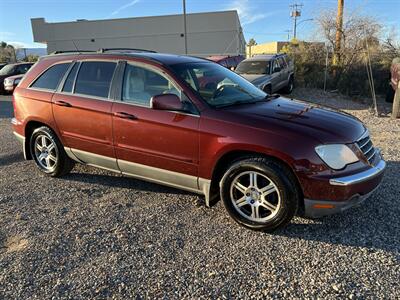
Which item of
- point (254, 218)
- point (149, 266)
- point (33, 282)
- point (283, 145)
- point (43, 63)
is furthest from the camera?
point (43, 63)

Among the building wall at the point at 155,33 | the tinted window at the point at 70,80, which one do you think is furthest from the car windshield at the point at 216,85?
the building wall at the point at 155,33

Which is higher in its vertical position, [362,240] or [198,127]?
[198,127]

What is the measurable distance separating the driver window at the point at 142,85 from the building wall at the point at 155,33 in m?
37.5

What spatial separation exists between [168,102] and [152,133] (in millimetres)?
449

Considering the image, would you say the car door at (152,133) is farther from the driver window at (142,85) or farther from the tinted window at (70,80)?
the tinted window at (70,80)

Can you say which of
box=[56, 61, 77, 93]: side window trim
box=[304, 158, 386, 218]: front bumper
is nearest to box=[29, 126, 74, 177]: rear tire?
box=[56, 61, 77, 93]: side window trim

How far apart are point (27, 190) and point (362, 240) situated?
413 cm

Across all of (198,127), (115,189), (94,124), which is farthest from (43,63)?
(198,127)

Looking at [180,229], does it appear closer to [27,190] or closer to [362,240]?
[362,240]

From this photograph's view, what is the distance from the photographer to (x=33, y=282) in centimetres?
302

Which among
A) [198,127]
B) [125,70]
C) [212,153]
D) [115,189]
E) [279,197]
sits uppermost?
[125,70]

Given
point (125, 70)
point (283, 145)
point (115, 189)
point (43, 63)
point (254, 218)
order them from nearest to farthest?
point (283, 145), point (254, 218), point (125, 70), point (115, 189), point (43, 63)

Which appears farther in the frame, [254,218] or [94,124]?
[94,124]

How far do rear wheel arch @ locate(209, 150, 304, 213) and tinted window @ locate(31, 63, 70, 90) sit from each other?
268cm
